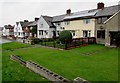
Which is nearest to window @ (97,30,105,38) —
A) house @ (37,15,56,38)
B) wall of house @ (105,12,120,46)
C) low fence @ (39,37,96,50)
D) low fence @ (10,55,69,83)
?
low fence @ (39,37,96,50)

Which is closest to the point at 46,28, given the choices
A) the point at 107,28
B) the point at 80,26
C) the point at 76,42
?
the point at 80,26

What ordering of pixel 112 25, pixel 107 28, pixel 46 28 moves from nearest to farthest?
pixel 112 25 < pixel 107 28 < pixel 46 28

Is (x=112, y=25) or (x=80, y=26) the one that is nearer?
(x=112, y=25)

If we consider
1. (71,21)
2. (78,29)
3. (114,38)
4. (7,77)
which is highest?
(71,21)

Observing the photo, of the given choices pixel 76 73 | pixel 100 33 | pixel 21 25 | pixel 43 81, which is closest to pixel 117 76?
pixel 76 73

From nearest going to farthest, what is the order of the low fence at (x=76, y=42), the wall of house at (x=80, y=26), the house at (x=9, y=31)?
the low fence at (x=76, y=42), the wall of house at (x=80, y=26), the house at (x=9, y=31)

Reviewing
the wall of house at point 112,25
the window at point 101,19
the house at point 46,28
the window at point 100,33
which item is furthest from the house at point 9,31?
the wall of house at point 112,25

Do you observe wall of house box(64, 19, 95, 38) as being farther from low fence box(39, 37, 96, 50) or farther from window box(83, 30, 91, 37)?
low fence box(39, 37, 96, 50)

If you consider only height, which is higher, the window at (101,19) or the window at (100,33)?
the window at (101,19)

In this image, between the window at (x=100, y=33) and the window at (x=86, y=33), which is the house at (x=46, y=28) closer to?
the window at (x=86, y=33)

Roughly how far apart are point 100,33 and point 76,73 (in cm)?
1791

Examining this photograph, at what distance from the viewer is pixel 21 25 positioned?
163 feet

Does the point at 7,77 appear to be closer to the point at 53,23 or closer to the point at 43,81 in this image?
the point at 43,81

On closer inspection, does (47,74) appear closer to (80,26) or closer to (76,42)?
(76,42)
